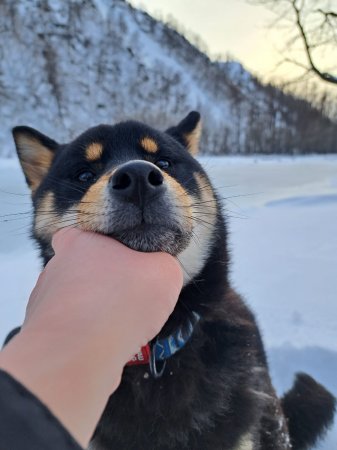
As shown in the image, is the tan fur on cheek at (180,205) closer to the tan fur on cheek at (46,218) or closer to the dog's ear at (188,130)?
the tan fur on cheek at (46,218)

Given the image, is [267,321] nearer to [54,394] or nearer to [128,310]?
[128,310]

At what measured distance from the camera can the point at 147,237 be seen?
1.33 metres

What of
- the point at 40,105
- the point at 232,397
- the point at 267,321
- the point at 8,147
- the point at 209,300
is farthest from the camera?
the point at 40,105

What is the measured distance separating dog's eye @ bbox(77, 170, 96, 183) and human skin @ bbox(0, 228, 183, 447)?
84 cm

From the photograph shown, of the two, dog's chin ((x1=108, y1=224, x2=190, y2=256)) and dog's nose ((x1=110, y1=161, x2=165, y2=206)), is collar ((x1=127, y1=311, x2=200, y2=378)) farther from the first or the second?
dog's nose ((x1=110, y1=161, x2=165, y2=206))

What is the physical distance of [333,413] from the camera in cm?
223

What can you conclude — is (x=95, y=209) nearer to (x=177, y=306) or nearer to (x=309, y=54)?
(x=177, y=306)

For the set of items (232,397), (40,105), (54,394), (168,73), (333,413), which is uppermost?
(168,73)

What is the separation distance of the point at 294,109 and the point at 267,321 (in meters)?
43.3

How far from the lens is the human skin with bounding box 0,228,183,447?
0.66 metres

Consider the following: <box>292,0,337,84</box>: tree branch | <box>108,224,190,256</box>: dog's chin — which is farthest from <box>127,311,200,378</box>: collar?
<box>292,0,337,84</box>: tree branch

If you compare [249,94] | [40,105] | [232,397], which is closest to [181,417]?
[232,397]

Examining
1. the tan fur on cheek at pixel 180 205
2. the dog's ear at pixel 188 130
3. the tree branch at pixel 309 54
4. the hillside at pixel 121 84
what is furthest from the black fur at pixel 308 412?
the hillside at pixel 121 84

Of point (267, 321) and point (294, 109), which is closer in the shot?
point (267, 321)
